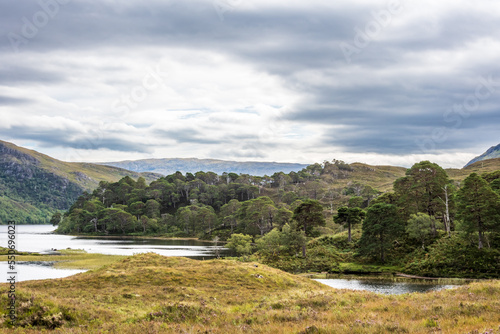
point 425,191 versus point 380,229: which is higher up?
point 425,191

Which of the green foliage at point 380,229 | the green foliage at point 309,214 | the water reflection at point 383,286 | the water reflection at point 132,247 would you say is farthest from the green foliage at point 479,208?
the water reflection at point 132,247

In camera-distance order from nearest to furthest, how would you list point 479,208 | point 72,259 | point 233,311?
point 233,311
point 479,208
point 72,259

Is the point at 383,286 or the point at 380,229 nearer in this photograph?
the point at 383,286

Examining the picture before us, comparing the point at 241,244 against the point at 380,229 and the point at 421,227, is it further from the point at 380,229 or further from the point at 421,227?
the point at 421,227

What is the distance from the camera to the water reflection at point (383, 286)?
172 ft

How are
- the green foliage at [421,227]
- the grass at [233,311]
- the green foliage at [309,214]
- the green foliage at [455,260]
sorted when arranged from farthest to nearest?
the green foliage at [309,214] < the green foliage at [421,227] < the green foliage at [455,260] < the grass at [233,311]

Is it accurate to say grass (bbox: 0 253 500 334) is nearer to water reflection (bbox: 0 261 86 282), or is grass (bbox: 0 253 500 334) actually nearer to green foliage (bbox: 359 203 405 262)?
water reflection (bbox: 0 261 86 282)

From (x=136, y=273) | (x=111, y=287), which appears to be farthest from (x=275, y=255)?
(x=111, y=287)

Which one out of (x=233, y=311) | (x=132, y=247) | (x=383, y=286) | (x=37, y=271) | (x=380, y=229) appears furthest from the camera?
(x=132, y=247)

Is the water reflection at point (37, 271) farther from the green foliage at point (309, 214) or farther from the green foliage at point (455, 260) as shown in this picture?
the green foliage at point (455, 260)

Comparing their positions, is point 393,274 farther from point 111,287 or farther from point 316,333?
point 316,333

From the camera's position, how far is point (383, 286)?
56.5 meters

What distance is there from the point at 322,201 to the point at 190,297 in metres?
160

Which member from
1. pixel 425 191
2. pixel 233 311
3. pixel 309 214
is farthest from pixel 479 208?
pixel 233 311
